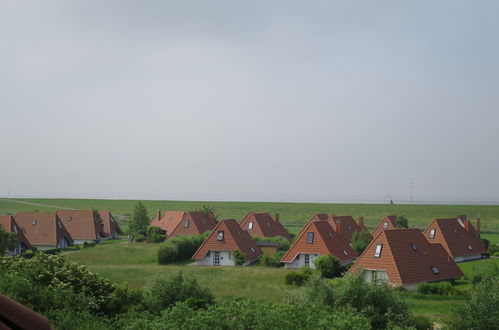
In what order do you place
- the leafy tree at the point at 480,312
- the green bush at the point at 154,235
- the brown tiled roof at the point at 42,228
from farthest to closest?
the green bush at the point at 154,235 → the brown tiled roof at the point at 42,228 → the leafy tree at the point at 480,312

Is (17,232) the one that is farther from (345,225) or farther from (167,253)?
(345,225)

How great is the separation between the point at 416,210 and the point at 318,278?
160 metres

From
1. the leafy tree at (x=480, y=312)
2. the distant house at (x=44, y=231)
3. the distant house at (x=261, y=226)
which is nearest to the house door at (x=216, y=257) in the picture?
the distant house at (x=261, y=226)

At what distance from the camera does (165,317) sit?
16578 millimetres

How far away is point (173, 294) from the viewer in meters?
22.1

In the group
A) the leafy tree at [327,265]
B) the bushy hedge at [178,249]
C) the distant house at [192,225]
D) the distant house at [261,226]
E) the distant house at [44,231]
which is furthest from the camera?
the distant house at [192,225]

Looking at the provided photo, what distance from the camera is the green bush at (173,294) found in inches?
847

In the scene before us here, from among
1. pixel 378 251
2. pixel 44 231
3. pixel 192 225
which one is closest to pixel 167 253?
pixel 192 225

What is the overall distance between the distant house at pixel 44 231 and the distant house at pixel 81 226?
17.4ft

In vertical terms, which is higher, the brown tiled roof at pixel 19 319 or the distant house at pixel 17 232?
the brown tiled roof at pixel 19 319

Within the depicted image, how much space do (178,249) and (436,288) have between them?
3106 cm

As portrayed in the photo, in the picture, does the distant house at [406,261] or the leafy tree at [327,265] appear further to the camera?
the leafy tree at [327,265]

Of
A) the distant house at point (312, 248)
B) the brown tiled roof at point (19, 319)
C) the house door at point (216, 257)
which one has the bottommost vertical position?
the house door at point (216, 257)

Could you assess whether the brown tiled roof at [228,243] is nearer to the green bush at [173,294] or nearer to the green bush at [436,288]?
the green bush at [436,288]
